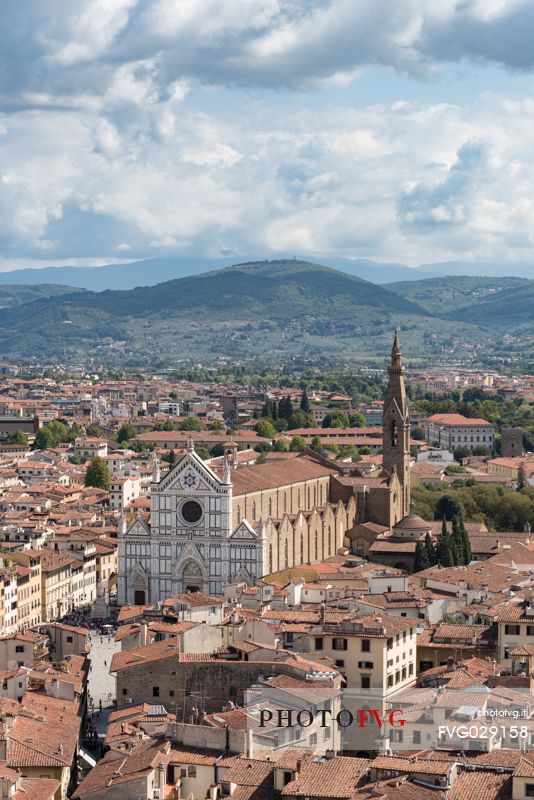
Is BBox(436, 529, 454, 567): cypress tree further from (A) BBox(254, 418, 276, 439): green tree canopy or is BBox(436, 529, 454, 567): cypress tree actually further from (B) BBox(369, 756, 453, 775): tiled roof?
(A) BBox(254, 418, 276, 439): green tree canopy

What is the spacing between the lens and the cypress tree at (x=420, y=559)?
6481cm

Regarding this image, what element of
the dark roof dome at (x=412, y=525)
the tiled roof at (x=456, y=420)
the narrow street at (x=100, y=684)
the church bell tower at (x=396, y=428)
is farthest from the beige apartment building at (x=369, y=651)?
the tiled roof at (x=456, y=420)

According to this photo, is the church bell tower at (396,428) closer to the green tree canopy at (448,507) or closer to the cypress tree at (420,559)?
the green tree canopy at (448,507)

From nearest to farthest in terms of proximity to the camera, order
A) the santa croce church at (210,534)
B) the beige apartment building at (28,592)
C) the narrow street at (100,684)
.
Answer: the narrow street at (100,684) → the beige apartment building at (28,592) → the santa croce church at (210,534)

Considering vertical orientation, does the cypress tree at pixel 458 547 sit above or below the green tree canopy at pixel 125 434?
above

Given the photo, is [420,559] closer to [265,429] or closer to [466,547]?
[466,547]

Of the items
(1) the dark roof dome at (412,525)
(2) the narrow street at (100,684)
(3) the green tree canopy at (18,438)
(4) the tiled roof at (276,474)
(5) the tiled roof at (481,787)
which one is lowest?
(3) the green tree canopy at (18,438)

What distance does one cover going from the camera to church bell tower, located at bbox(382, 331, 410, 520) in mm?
82562

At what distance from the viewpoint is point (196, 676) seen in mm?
37688

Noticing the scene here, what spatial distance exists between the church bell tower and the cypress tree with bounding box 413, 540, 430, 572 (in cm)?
1606

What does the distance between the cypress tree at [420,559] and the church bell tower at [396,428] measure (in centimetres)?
1606

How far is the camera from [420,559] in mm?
65188

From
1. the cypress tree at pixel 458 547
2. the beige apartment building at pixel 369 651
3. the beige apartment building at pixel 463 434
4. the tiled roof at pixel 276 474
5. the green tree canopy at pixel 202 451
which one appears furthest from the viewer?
the beige apartment building at pixel 463 434

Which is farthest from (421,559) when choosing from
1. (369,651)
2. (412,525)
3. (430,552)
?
(369,651)
